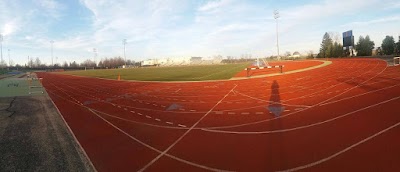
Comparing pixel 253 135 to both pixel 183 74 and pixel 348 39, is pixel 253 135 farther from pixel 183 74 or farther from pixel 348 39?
pixel 348 39

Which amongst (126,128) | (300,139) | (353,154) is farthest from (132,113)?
(353,154)

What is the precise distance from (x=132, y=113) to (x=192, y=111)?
2.96 meters

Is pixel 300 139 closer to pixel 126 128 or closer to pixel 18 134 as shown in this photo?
pixel 126 128

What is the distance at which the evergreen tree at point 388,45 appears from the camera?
59.4 meters

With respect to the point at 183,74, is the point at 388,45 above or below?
above

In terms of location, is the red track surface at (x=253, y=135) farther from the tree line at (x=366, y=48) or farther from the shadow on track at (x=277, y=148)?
the tree line at (x=366, y=48)

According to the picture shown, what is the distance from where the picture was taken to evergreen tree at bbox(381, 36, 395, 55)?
195ft

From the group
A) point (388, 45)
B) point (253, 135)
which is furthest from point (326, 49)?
point (253, 135)

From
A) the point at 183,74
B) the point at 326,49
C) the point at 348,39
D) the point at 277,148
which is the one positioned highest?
the point at 348,39

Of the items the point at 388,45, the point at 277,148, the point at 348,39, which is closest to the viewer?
the point at 277,148

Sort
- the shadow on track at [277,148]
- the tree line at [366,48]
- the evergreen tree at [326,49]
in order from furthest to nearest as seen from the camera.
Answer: the evergreen tree at [326,49] < the tree line at [366,48] < the shadow on track at [277,148]

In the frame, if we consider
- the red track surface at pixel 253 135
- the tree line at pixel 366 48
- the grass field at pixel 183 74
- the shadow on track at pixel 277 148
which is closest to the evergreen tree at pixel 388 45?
the tree line at pixel 366 48

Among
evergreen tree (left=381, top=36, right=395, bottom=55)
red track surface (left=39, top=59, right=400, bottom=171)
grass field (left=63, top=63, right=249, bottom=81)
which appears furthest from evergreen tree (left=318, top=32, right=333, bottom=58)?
red track surface (left=39, top=59, right=400, bottom=171)

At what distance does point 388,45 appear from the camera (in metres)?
60.2
